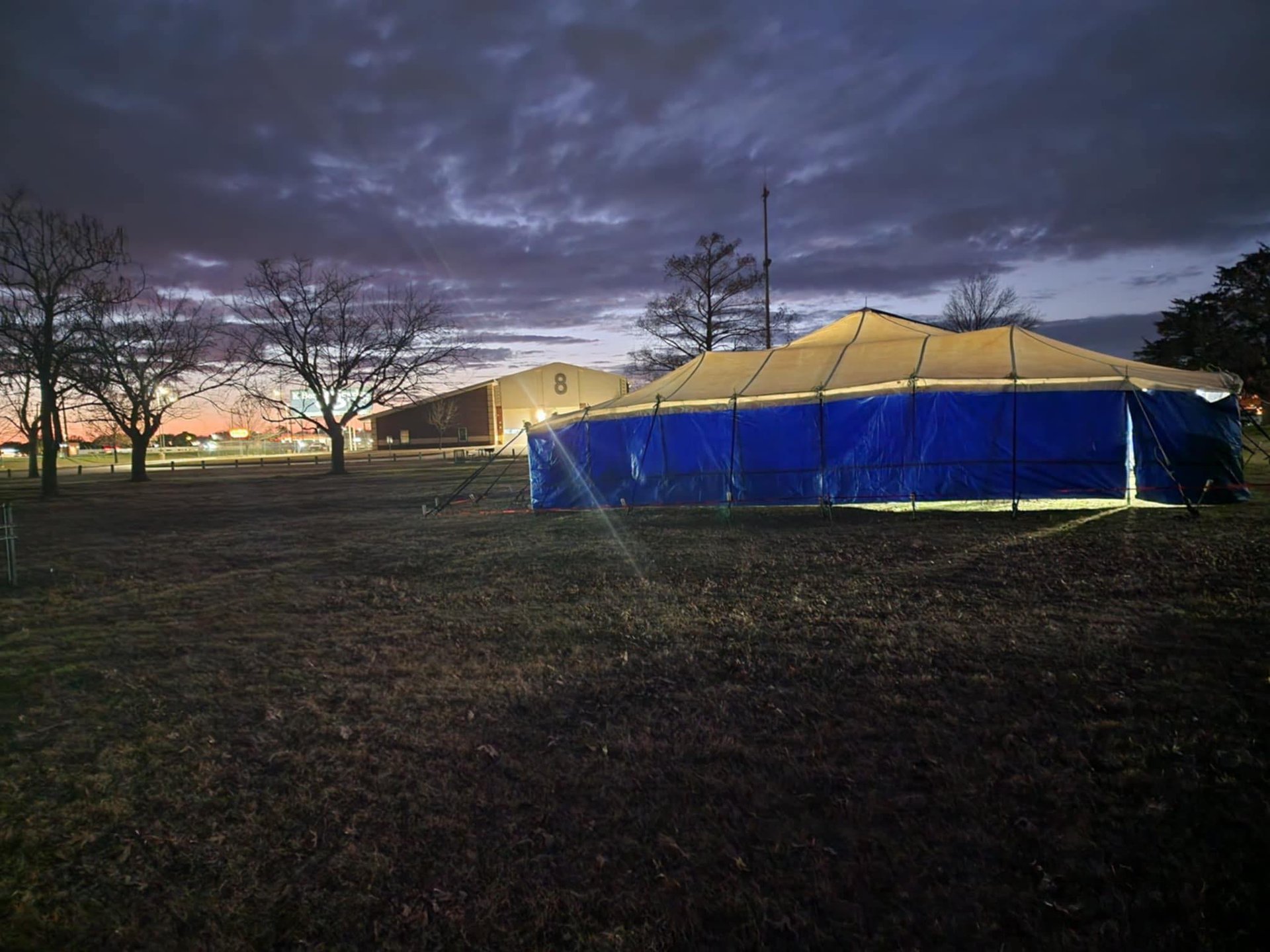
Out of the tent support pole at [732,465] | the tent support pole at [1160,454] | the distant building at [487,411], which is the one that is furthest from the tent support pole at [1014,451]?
the distant building at [487,411]

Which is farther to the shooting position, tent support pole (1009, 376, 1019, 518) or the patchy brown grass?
tent support pole (1009, 376, 1019, 518)

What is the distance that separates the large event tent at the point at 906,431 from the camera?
35.5ft

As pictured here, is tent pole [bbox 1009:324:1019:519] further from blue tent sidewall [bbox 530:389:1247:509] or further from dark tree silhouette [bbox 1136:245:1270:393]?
dark tree silhouette [bbox 1136:245:1270:393]

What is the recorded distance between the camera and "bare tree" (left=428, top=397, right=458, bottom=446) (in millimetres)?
53062

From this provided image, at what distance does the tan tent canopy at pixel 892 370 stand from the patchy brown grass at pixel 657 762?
4597 millimetres

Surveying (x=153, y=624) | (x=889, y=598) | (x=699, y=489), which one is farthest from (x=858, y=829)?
(x=699, y=489)

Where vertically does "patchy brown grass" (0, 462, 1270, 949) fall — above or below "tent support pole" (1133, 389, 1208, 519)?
below

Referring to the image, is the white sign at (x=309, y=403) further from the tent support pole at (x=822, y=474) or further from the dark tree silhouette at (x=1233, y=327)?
the dark tree silhouette at (x=1233, y=327)

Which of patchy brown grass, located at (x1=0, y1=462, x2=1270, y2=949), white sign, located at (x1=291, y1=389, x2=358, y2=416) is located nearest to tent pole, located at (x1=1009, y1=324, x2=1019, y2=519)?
patchy brown grass, located at (x1=0, y1=462, x2=1270, y2=949)

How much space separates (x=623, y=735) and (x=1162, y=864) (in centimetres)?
237

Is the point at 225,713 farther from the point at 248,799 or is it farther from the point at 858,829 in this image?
the point at 858,829

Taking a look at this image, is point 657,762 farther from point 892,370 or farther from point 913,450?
point 892,370

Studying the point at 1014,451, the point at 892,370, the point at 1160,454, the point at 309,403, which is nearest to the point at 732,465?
the point at 892,370

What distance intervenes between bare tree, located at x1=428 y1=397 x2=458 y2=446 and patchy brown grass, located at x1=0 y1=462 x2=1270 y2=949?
47.0 m
